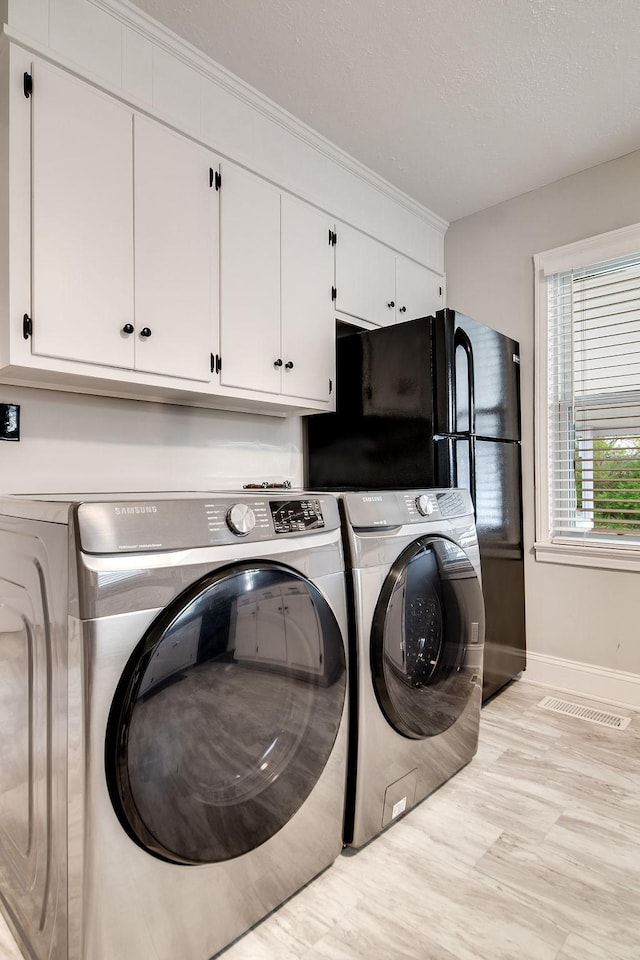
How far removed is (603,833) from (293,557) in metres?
1.31

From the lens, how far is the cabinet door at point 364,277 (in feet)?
8.49

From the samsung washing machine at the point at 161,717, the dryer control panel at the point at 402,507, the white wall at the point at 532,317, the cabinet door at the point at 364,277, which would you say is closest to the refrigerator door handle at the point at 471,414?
the dryer control panel at the point at 402,507

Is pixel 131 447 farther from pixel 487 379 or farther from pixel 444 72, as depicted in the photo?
pixel 444 72

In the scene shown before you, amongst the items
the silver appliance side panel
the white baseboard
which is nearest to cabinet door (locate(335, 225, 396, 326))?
the silver appliance side panel

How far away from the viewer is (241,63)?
2.02 m

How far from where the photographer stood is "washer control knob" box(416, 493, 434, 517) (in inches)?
70.4

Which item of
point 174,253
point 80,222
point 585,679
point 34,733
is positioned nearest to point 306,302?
point 174,253

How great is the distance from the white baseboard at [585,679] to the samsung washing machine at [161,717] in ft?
5.95

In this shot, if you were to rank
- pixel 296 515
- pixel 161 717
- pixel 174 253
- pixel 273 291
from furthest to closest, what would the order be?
1. pixel 273 291
2. pixel 174 253
3. pixel 296 515
4. pixel 161 717

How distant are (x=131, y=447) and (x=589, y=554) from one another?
2.18 m

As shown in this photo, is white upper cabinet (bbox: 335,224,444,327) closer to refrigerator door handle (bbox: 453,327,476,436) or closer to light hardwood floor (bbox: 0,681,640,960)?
refrigerator door handle (bbox: 453,327,476,436)

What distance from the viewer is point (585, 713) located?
2508 mm

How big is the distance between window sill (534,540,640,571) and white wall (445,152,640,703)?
36 mm

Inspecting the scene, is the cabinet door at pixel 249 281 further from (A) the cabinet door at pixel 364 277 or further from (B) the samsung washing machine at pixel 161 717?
(B) the samsung washing machine at pixel 161 717
